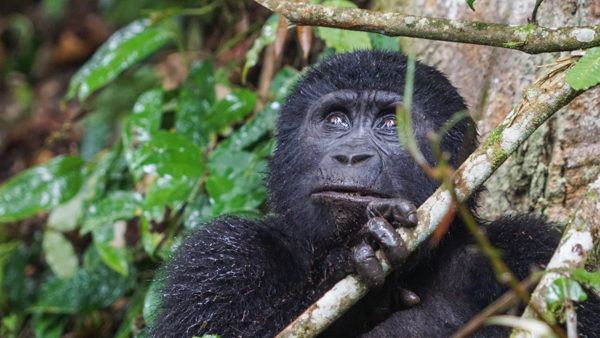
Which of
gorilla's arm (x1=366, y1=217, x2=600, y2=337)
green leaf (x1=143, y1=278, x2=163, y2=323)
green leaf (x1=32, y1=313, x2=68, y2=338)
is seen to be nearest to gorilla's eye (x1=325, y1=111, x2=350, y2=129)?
gorilla's arm (x1=366, y1=217, x2=600, y2=337)

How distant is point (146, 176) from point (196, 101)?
0.79m

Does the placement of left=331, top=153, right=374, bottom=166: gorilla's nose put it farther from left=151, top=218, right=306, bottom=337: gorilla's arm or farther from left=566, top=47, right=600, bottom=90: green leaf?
left=566, top=47, right=600, bottom=90: green leaf

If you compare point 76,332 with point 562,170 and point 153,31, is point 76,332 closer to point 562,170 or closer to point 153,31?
point 153,31

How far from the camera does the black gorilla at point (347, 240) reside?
3928mm

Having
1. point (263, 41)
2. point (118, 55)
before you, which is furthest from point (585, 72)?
point (118, 55)

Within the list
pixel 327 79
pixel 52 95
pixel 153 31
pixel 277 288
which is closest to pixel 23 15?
pixel 52 95

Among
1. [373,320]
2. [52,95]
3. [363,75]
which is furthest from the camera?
[52,95]

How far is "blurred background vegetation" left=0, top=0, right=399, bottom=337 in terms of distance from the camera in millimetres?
5496

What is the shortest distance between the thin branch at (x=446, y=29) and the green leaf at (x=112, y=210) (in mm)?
2390

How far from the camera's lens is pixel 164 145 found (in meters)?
5.52

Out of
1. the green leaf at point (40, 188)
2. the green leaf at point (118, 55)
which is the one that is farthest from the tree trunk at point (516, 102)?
the green leaf at point (40, 188)

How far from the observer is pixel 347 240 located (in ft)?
12.9

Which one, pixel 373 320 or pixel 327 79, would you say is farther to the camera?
pixel 327 79

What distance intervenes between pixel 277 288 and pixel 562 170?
1.69 m
